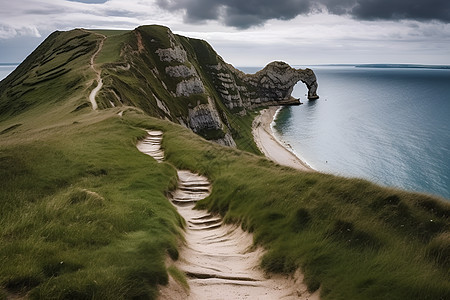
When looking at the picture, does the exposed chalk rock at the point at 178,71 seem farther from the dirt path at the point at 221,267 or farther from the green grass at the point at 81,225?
the dirt path at the point at 221,267

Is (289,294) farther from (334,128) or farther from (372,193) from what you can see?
(334,128)

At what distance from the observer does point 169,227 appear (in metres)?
16.1

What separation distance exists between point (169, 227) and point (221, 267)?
3373 mm

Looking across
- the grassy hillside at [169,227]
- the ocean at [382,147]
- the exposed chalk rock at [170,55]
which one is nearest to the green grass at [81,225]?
the grassy hillside at [169,227]

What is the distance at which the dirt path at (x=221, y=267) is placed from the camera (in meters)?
12.0

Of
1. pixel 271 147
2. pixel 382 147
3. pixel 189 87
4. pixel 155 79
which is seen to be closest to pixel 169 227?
pixel 155 79

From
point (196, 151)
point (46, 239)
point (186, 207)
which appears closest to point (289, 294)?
point (46, 239)

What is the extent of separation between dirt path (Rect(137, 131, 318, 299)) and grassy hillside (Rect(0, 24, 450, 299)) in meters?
0.56

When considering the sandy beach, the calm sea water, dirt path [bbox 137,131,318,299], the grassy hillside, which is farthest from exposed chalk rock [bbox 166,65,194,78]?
dirt path [bbox 137,131,318,299]

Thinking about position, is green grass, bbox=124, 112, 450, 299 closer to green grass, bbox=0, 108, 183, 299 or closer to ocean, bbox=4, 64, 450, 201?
green grass, bbox=0, 108, 183, 299

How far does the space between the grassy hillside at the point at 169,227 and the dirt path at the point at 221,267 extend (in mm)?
558

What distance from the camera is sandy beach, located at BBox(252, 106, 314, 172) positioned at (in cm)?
11053

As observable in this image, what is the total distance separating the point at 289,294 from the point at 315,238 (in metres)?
2.84

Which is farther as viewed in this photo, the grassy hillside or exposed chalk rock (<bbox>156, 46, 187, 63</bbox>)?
exposed chalk rock (<bbox>156, 46, 187, 63</bbox>)
